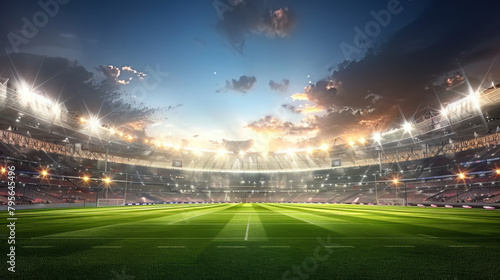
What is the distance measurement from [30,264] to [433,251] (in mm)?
9974

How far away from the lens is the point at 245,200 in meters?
93.2

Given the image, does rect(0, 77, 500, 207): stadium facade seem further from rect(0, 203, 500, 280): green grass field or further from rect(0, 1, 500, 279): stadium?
rect(0, 203, 500, 280): green grass field

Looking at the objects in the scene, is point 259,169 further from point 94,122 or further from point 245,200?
point 94,122


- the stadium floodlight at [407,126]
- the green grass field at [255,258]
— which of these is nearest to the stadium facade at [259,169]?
the stadium floodlight at [407,126]

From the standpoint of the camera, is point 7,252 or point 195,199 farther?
point 195,199

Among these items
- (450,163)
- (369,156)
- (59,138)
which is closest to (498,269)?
(450,163)

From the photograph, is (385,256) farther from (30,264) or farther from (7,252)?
(7,252)

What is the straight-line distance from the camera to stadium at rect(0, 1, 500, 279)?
6.10m

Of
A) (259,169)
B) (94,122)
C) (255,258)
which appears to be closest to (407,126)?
(255,258)

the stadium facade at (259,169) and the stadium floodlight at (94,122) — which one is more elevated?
the stadium floodlight at (94,122)

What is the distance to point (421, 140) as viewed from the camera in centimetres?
5872

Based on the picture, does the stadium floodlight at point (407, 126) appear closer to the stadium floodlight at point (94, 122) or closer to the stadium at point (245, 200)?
the stadium at point (245, 200)

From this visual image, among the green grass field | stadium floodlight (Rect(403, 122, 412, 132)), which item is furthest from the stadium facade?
the green grass field

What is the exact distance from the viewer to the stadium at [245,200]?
610 cm
